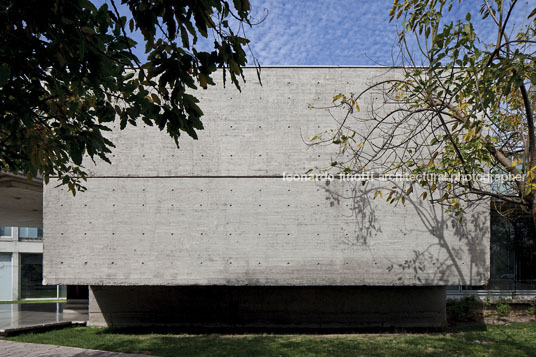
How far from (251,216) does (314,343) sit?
2.53 m

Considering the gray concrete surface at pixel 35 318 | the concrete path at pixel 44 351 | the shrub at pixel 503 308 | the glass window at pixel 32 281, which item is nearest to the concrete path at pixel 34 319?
the gray concrete surface at pixel 35 318

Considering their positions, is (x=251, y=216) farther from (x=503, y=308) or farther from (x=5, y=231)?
(x=5, y=231)

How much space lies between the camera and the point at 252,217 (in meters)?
7.07

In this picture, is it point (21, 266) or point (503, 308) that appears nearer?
point (503, 308)

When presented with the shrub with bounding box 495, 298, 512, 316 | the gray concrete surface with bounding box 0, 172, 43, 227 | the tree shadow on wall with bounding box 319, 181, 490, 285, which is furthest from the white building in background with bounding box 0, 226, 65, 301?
the shrub with bounding box 495, 298, 512, 316

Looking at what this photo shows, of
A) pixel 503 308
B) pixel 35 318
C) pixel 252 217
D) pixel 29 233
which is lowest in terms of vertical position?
pixel 35 318

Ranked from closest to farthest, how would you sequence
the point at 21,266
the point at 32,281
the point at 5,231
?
1. the point at 5,231
2. the point at 21,266
3. the point at 32,281

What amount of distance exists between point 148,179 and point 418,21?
17.0ft

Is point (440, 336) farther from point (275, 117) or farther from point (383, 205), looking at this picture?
point (275, 117)

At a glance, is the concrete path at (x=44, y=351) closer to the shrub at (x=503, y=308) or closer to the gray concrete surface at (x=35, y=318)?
the gray concrete surface at (x=35, y=318)

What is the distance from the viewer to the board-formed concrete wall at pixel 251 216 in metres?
7.02

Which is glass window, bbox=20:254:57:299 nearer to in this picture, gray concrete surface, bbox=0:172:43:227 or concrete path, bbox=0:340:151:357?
gray concrete surface, bbox=0:172:43:227

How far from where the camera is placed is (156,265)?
23.2ft

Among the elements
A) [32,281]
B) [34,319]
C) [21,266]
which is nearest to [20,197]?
[34,319]
